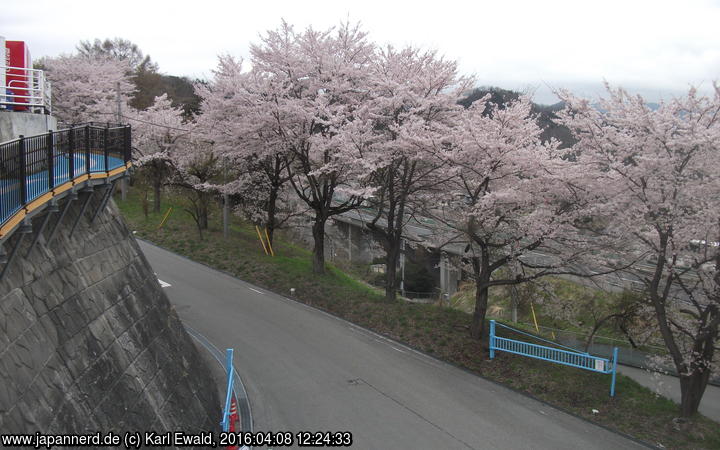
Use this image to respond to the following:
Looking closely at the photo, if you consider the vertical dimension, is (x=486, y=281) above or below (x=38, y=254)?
below

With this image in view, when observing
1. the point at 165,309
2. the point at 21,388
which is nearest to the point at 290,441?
the point at 165,309

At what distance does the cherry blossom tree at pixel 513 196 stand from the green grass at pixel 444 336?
1407 millimetres

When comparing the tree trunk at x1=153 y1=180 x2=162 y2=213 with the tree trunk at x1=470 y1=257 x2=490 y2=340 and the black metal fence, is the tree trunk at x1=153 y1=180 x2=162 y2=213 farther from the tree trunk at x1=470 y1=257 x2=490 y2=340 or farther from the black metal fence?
the tree trunk at x1=470 y1=257 x2=490 y2=340

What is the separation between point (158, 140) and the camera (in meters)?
30.5

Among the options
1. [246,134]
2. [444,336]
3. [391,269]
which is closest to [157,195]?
[246,134]

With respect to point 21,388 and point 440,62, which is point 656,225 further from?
point 21,388

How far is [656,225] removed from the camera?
36.8ft

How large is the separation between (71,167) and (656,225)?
459 inches

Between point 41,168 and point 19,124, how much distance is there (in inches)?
93.3

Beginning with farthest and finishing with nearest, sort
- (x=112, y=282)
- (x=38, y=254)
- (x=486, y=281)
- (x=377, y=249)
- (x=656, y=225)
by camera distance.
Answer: (x=377, y=249)
(x=486, y=281)
(x=656, y=225)
(x=112, y=282)
(x=38, y=254)

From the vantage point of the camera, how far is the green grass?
11242 millimetres

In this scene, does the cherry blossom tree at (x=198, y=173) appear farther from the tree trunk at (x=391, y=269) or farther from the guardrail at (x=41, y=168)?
the guardrail at (x=41, y=168)

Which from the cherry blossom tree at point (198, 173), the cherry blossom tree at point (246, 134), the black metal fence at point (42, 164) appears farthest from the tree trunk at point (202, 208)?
the black metal fence at point (42, 164)

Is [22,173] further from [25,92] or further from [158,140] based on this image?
[158,140]
